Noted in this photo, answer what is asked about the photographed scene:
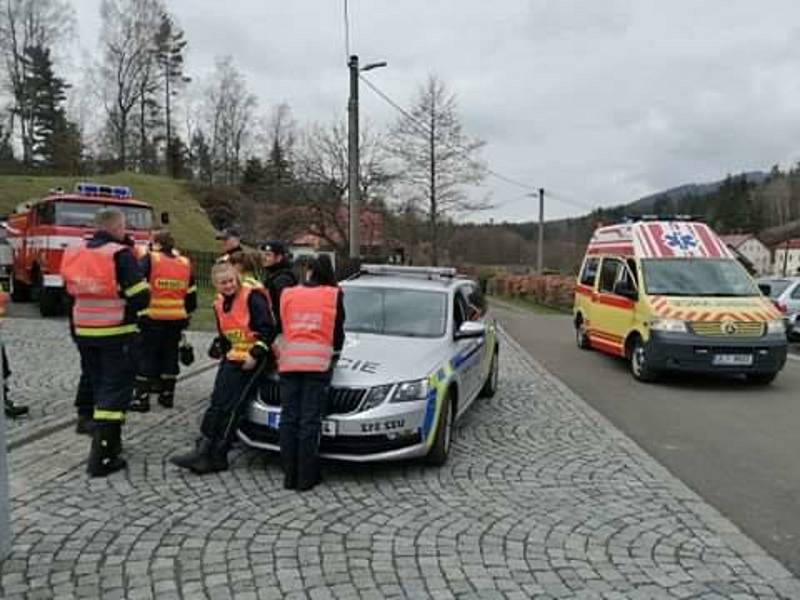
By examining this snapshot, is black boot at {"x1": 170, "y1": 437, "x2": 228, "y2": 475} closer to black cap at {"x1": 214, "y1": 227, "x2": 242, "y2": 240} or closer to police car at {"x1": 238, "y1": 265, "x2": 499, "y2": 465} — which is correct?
police car at {"x1": 238, "y1": 265, "x2": 499, "y2": 465}

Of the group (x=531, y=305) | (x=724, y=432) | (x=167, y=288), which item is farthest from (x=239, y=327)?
(x=531, y=305)

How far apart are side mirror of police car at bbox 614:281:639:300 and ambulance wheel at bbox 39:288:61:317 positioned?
11469 millimetres

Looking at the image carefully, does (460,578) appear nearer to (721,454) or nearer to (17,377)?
(721,454)

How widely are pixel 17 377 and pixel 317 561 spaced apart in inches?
245

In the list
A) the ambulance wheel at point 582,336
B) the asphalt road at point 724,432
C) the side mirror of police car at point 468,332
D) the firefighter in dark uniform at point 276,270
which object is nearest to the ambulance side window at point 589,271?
the ambulance wheel at point 582,336

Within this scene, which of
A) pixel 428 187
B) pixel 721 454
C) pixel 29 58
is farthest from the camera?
pixel 29 58

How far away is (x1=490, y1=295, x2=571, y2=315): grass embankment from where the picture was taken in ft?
102

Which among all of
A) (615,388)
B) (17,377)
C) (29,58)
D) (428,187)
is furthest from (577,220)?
(17,377)

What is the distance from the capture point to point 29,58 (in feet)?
186

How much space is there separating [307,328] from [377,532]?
1.58 meters

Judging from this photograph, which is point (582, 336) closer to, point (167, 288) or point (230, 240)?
point (230, 240)

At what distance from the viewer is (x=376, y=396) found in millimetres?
5047

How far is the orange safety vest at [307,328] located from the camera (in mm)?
4871

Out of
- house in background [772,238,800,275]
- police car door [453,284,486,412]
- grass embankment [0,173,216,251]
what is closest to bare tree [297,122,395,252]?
grass embankment [0,173,216,251]
